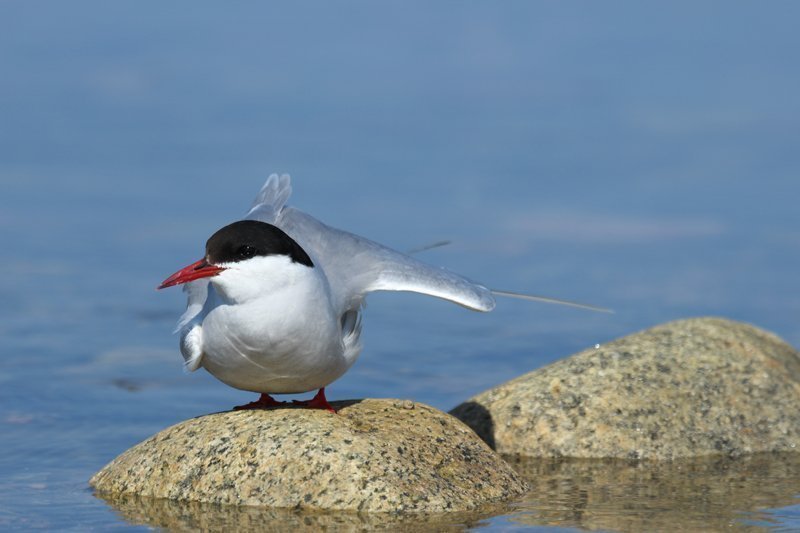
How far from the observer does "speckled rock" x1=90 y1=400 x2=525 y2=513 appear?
7809mm

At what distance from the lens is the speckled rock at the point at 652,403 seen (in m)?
9.50

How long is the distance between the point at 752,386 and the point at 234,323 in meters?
4.06

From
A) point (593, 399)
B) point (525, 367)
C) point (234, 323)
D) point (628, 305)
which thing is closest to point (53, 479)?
point (234, 323)

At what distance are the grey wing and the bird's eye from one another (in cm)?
71

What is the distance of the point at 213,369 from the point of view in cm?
796

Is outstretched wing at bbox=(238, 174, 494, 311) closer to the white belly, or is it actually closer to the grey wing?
the grey wing

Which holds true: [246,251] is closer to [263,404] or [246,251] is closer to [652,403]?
[263,404]

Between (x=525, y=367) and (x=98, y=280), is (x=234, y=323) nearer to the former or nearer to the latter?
(x=525, y=367)

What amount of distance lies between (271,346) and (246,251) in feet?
1.71

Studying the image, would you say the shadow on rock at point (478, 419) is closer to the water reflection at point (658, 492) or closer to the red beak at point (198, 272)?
the water reflection at point (658, 492)

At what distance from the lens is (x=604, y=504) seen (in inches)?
327

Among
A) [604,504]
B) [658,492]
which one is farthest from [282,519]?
[658,492]

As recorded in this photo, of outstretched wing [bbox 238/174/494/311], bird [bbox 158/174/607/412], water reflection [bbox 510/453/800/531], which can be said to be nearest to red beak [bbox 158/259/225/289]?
bird [bbox 158/174/607/412]

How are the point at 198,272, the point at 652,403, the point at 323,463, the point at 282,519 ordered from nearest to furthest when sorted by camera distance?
the point at 198,272
the point at 282,519
the point at 323,463
the point at 652,403
